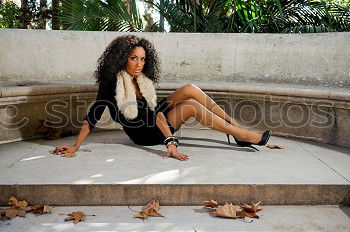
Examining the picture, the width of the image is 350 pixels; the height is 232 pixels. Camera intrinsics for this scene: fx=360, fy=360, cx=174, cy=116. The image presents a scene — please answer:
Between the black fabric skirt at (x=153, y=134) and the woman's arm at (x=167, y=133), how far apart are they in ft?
0.43

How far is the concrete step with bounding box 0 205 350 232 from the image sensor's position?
217 cm

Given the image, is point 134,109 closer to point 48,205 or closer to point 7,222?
point 48,205

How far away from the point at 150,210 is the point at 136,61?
144 centimetres

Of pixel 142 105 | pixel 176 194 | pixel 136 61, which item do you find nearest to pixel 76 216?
pixel 176 194

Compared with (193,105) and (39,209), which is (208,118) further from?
(39,209)

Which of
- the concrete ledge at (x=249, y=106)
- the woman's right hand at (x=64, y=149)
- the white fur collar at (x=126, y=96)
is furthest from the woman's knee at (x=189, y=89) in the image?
the woman's right hand at (x=64, y=149)

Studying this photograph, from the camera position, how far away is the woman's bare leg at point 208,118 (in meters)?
3.37

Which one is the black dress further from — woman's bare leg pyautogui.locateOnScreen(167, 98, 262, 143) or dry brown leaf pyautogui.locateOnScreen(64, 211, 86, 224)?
dry brown leaf pyautogui.locateOnScreen(64, 211, 86, 224)

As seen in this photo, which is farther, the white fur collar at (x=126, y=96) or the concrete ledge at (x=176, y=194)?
the white fur collar at (x=126, y=96)

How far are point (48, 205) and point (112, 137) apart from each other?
67.1 inches

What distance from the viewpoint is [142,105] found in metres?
3.43

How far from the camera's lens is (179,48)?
4.91m

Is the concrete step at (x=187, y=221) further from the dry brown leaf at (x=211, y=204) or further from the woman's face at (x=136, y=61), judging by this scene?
the woman's face at (x=136, y=61)

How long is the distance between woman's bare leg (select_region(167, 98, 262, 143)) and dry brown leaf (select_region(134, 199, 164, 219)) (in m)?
1.12
